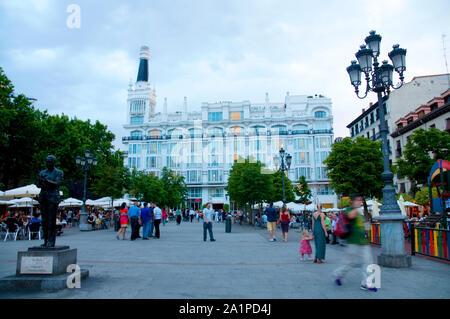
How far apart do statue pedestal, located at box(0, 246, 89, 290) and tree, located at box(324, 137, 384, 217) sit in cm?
2891

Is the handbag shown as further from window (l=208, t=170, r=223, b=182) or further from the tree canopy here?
window (l=208, t=170, r=223, b=182)

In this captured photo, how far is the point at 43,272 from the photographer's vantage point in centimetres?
563

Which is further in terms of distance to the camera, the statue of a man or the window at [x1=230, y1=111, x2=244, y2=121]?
the window at [x1=230, y1=111, x2=244, y2=121]

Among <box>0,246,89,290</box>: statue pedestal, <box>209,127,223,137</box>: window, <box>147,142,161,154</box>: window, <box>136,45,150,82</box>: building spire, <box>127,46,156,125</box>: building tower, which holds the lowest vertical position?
<box>0,246,89,290</box>: statue pedestal

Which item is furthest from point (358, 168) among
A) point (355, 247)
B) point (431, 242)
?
point (355, 247)

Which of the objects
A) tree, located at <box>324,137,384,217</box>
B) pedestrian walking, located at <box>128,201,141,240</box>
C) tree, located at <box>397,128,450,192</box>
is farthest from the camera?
tree, located at <box>324,137,384,217</box>

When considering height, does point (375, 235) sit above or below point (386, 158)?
below

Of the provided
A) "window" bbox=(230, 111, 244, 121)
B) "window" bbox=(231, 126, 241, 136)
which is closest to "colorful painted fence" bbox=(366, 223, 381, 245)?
"window" bbox=(231, 126, 241, 136)

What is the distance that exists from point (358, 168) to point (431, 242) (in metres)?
23.6

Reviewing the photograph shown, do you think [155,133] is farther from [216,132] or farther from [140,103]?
[216,132]

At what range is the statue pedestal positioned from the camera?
5418mm

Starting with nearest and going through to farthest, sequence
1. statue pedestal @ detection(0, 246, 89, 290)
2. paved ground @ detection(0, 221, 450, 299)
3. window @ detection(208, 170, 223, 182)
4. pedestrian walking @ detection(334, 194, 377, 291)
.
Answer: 1. paved ground @ detection(0, 221, 450, 299)
2. statue pedestal @ detection(0, 246, 89, 290)
3. pedestrian walking @ detection(334, 194, 377, 291)
4. window @ detection(208, 170, 223, 182)

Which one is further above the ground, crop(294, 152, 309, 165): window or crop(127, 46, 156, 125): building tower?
crop(127, 46, 156, 125): building tower

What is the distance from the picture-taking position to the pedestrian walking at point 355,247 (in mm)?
5535
